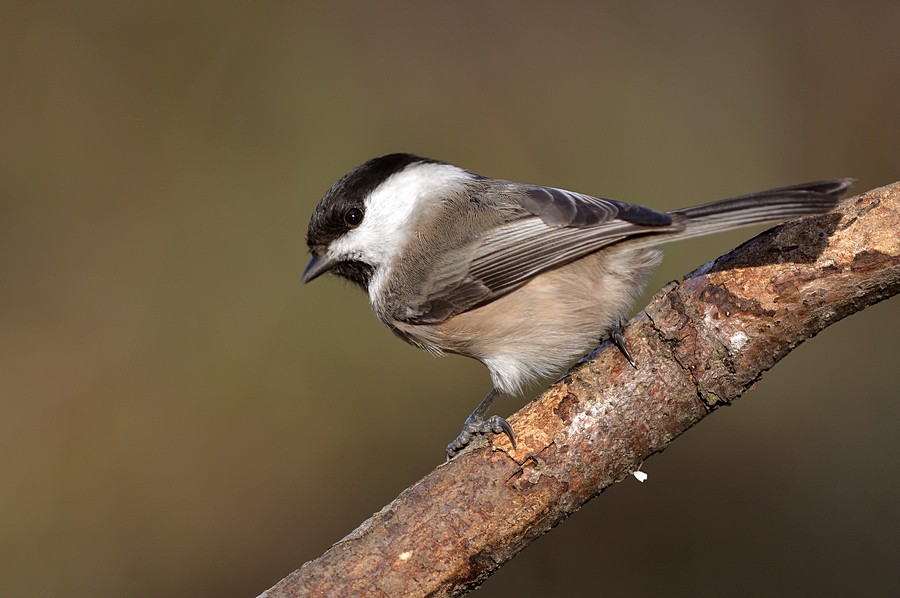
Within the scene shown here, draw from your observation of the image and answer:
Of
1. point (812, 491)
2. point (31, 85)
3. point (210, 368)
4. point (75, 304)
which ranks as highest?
point (31, 85)

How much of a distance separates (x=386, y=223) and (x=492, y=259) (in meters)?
0.50

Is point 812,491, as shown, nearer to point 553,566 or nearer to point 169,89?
point 553,566

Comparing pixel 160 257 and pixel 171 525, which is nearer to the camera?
pixel 171 525

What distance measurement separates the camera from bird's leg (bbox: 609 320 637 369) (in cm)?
216

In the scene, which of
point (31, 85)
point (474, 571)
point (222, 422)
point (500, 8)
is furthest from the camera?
point (500, 8)

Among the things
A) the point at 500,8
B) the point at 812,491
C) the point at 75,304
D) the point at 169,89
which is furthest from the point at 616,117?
the point at 75,304

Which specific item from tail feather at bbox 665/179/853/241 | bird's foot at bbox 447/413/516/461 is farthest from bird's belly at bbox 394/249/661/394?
tail feather at bbox 665/179/853/241

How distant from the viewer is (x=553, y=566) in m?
3.96

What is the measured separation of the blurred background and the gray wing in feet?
5.43

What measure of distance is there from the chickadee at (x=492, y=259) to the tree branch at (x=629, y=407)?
0.15 meters

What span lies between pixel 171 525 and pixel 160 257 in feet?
4.92

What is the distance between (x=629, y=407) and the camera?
210cm

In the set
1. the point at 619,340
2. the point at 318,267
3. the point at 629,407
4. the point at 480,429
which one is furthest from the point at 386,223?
the point at 629,407

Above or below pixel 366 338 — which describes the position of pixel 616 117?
above
